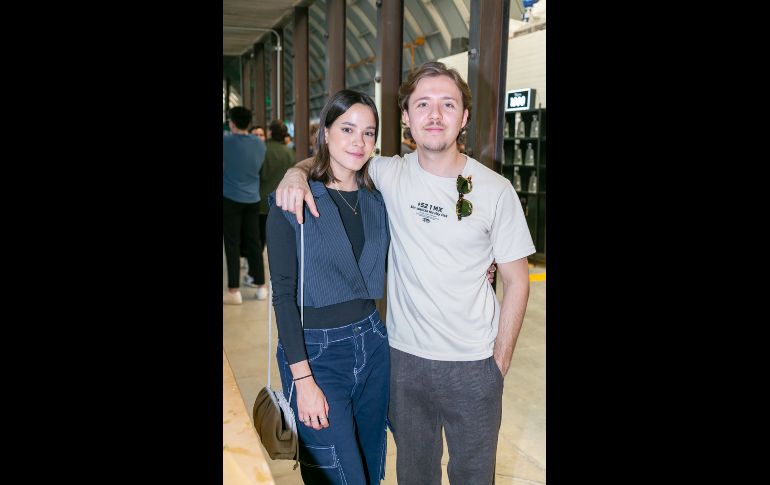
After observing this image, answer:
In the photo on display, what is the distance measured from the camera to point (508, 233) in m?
1.85

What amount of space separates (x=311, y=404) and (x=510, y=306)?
30.1 inches

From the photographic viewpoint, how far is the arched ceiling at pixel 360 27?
7.03m

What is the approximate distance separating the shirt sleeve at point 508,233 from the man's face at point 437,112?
0.93 feet

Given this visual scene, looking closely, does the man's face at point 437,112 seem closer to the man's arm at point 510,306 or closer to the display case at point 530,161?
the man's arm at point 510,306

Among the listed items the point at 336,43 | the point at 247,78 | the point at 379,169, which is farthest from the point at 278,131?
the point at 247,78

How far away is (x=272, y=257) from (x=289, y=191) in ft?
0.71

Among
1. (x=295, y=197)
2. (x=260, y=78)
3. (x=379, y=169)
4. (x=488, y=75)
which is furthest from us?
(x=260, y=78)

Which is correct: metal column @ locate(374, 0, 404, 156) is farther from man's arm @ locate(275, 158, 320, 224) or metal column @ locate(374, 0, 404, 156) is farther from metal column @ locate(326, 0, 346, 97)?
man's arm @ locate(275, 158, 320, 224)

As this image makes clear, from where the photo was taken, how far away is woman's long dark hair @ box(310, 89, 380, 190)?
5.93 feet

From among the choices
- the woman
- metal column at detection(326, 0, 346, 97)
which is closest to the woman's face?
the woman

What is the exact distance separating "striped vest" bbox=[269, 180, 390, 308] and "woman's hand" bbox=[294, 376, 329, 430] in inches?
9.9

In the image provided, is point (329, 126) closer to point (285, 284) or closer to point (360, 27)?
point (285, 284)

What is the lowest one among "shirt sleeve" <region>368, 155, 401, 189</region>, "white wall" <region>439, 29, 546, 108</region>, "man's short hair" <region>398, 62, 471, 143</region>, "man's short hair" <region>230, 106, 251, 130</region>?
"shirt sleeve" <region>368, 155, 401, 189</region>
